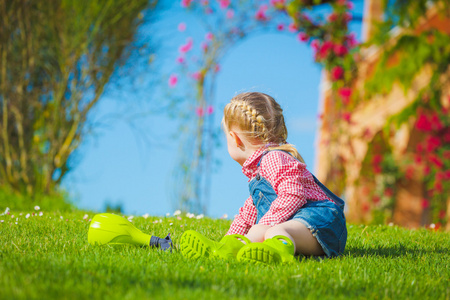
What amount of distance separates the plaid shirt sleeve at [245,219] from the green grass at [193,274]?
1.34 feet

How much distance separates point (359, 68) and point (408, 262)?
24.8ft

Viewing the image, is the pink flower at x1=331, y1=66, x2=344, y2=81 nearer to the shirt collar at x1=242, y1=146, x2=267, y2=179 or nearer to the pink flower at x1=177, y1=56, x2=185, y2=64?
the pink flower at x1=177, y1=56, x2=185, y2=64

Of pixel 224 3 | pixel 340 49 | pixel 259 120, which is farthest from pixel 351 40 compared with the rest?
pixel 259 120

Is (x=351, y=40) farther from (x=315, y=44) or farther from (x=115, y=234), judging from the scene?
(x=115, y=234)

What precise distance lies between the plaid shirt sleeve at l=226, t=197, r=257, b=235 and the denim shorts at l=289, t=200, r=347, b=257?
47 cm

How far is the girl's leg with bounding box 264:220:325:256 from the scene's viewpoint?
240cm

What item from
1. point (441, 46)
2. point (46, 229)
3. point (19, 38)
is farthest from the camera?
point (19, 38)

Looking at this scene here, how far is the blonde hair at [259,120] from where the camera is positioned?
2.82 metres

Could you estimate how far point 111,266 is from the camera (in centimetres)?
206

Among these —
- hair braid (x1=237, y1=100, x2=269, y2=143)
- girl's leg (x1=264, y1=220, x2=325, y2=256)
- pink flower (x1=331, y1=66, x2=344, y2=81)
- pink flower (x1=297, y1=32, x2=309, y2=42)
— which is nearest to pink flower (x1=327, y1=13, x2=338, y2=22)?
pink flower (x1=297, y1=32, x2=309, y2=42)

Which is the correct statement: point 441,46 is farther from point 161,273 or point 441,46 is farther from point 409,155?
point 161,273

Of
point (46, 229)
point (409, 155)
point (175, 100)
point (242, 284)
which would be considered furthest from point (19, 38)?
point (409, 155)

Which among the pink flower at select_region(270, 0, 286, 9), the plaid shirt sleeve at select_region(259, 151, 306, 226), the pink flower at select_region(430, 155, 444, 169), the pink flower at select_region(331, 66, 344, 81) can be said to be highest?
the pink flower at select_region(270, 0, 286, 9)

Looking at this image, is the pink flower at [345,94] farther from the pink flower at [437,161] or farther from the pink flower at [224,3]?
the pink flower at [224,3]
